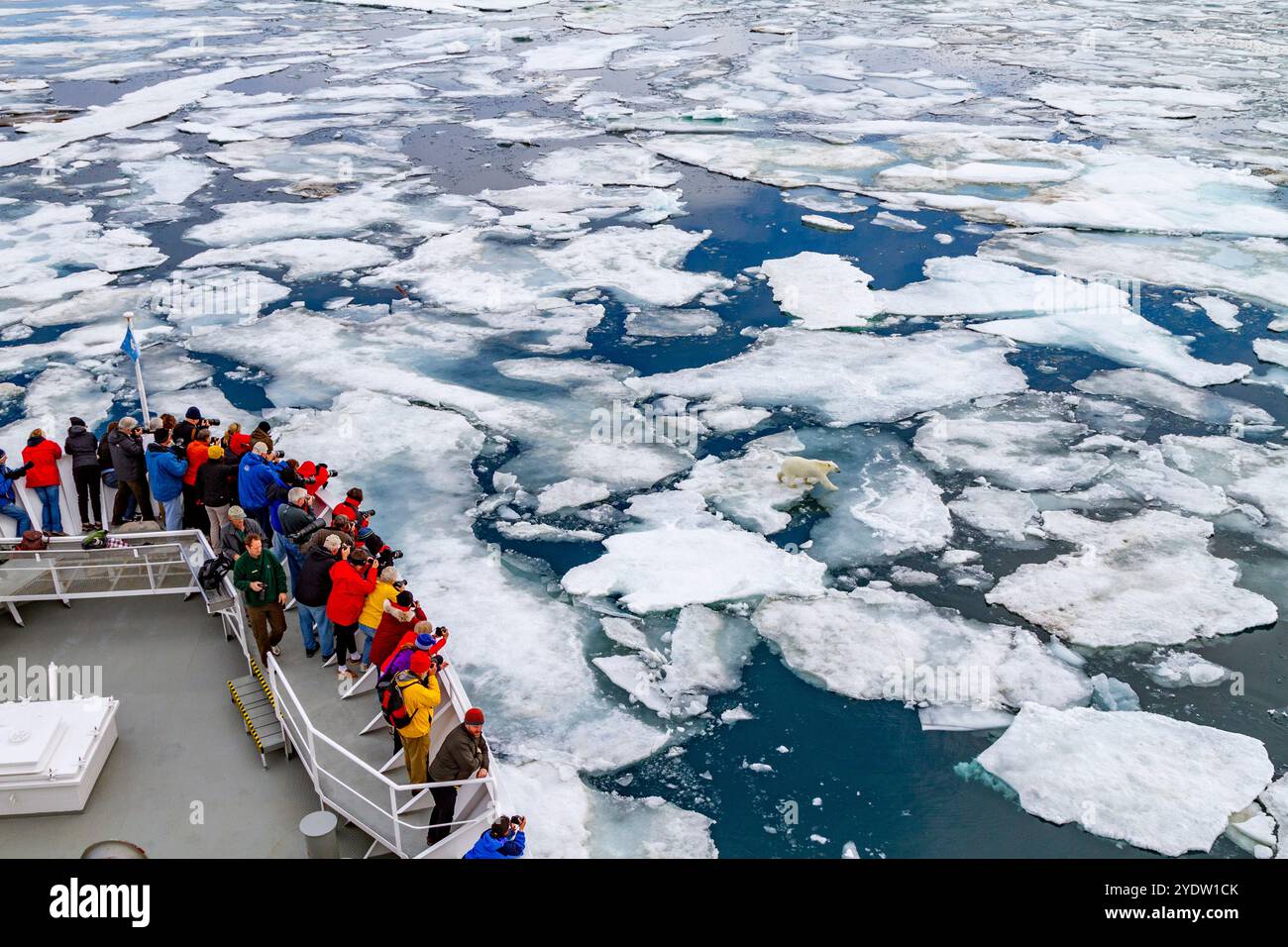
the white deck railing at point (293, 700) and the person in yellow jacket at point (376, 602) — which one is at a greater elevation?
the person in yellow jacket at point (376, 602)

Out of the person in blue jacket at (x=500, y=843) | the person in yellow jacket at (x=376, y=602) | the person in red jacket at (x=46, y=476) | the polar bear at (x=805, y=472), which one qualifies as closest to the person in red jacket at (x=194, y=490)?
the person in red jacket at (x=46, y=476)

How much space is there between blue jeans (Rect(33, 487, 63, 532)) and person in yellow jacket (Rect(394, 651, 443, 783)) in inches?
206

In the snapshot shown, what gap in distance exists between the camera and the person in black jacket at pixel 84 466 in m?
9.13

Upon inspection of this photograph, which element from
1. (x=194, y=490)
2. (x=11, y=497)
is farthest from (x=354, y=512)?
(x=11, y=497)

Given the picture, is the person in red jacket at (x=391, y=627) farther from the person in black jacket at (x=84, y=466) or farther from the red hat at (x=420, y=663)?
the person in black jacket at (x=84, y=466)

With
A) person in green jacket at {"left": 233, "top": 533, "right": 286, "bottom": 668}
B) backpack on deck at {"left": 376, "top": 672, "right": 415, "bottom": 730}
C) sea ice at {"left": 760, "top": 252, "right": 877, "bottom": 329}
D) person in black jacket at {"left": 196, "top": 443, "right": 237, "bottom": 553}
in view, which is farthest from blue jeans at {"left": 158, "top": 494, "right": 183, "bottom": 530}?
sea ice at {"left": 760, "top": 252, "right": 877, "bottom": 329}

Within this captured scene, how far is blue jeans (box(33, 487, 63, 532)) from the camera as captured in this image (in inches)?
356

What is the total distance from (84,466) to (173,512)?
4.35 ft

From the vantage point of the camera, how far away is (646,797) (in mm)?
7539

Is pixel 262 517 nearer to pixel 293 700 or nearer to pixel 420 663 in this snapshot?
pixel 293 700

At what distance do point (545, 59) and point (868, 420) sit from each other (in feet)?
92.7

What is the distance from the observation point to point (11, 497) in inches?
360

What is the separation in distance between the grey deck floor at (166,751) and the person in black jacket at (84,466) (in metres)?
1.93
